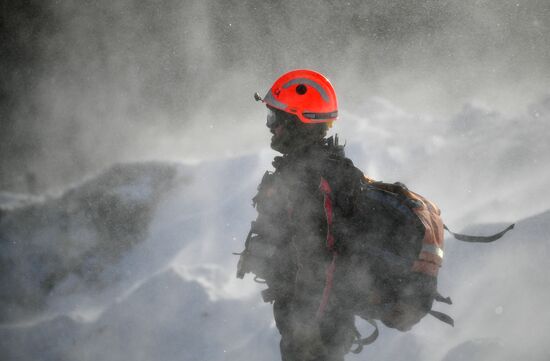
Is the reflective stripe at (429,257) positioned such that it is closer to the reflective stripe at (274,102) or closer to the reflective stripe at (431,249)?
the reflective stripe at (431,249)

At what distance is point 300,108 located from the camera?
2430 millimetres

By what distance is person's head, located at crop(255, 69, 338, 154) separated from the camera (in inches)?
96.0

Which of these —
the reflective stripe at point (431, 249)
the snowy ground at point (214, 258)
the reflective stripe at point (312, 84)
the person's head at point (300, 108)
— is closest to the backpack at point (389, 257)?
the reflective stripe at point (431, 249)

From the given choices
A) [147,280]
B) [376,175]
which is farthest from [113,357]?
[376,175]

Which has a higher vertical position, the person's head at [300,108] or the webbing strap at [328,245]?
the person's head at [300,108]

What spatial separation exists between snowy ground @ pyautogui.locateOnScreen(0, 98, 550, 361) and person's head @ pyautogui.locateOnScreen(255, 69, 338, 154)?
3.17 m

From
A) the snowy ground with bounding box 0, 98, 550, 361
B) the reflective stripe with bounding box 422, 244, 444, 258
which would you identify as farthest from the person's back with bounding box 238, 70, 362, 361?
the snowy ground with bounding box 0, 98, 550, 361

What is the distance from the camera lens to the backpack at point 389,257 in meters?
2.09

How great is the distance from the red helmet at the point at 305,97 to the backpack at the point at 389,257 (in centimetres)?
57

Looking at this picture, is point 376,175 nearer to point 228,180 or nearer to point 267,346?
point 228,180

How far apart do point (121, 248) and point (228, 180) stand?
2.70 meters

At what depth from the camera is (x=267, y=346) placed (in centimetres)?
515

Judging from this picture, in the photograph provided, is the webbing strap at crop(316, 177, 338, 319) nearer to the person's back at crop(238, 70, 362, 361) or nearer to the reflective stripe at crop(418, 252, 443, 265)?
the person's back at crop(238, 70, 362, 361)

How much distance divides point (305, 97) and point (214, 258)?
206 inches
